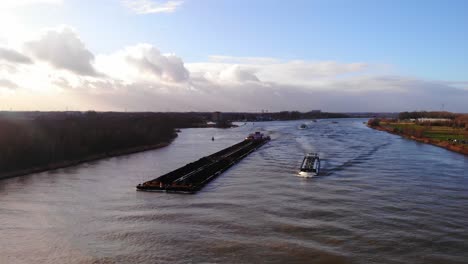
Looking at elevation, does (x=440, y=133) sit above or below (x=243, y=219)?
above

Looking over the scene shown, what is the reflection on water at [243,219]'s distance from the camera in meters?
13.1

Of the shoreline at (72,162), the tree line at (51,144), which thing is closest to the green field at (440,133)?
the shoreline at (72,162)

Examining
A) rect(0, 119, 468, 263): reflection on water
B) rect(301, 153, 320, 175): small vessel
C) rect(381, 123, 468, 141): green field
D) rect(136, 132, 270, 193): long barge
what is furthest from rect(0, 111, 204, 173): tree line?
rect(381, 123, 468, 141): green field

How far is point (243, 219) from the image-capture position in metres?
16.8

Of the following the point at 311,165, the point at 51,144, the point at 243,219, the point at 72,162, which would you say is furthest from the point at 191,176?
the point at 51,144

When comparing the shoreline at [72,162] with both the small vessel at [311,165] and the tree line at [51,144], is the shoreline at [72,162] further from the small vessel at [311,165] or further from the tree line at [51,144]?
the small vessel at [311,165]

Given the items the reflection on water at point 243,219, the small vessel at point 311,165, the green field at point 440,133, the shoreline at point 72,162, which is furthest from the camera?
the green field at point 440,133

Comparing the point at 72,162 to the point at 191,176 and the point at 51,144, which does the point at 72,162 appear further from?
the point at 191,176

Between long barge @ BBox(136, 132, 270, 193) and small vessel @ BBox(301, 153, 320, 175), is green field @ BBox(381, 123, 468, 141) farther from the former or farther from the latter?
long barge @ BBox(136, 132, 270, 193)

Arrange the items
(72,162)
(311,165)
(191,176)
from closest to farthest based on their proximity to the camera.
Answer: (191,176) < (311,165) < (72,162)

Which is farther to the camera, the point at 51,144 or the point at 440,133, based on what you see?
the point at 440,133

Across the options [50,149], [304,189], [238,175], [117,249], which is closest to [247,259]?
[117,249]

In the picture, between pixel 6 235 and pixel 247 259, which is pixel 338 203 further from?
pixel 6 235

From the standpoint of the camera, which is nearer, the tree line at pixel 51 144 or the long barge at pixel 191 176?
the long barge at pixel 191 176
